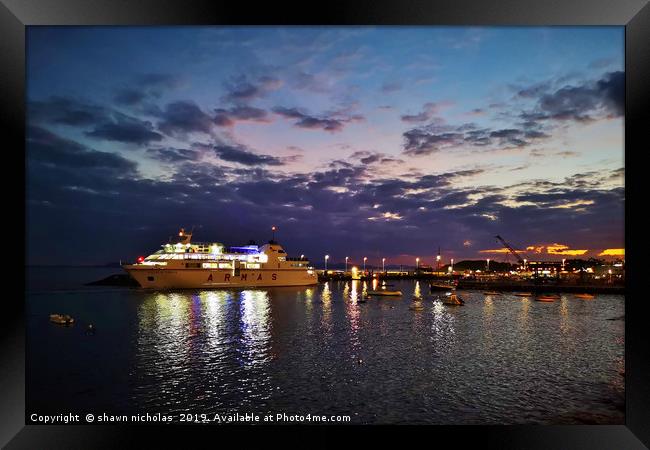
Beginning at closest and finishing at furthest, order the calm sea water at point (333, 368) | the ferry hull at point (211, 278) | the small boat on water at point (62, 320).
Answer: the calm sea water at point (333, 368), the small boat on water at point (62, 320), the ferry hull at point (211, 278)

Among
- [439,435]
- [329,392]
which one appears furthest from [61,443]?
[329,392]

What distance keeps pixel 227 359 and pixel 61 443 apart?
304 inches

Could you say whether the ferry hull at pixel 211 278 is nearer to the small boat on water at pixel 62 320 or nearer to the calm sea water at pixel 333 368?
the calm sea water at pixel 333 368

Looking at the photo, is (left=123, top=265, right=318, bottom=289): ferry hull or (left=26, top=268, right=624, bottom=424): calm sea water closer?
(left=26, top=268, right=624, bottom=424): calm sea water

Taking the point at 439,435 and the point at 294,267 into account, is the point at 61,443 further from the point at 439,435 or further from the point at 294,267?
the point at 294,267

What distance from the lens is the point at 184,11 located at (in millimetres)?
5543

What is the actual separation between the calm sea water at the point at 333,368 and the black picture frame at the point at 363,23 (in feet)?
10.8

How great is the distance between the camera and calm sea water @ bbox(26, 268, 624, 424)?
9008 millimetres

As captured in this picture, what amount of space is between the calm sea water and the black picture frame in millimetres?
3282

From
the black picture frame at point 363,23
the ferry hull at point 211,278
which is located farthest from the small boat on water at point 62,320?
the black picture frame at point 363,23

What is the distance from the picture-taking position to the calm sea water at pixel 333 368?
9.01m

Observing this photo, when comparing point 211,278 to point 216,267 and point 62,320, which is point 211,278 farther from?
point 62,320

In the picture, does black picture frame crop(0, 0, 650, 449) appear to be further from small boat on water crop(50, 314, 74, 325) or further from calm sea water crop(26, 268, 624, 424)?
small boat on water crop(50, 314, 74, 325)

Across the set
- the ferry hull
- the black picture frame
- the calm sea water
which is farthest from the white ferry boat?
the black picture frame
